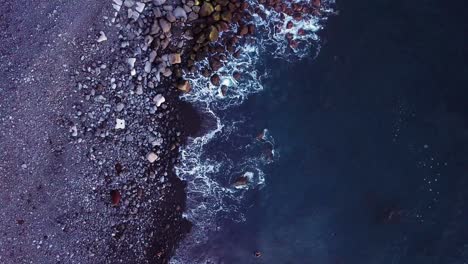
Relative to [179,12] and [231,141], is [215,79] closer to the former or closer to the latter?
[231,141]

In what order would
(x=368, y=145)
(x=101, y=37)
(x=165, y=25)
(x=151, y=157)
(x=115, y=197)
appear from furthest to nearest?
(x=368, y=145) → (x=151, y=157) → (x=115, y=197) → (x=165, y=25) → (x=101, y=37)

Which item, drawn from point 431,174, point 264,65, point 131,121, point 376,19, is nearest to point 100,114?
point 131,121

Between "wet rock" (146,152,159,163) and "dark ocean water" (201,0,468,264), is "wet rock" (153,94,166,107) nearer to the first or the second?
"wet rock" (146,152,159,163)

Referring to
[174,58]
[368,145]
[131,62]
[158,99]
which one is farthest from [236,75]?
[368,145]

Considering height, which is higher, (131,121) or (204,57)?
(204,57)

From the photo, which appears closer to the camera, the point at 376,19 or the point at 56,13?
the point at 56,13

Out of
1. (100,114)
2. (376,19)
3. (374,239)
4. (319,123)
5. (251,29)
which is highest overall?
(376,19)

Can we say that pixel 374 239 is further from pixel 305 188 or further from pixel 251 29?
pixel 251 29

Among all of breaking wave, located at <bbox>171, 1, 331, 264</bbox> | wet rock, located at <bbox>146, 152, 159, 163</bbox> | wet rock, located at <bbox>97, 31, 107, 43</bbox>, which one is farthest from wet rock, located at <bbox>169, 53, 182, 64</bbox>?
wet rock, located at <bbox>146, 152, 159, 163</bbox>
